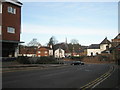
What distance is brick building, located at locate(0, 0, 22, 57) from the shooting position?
3195 cm

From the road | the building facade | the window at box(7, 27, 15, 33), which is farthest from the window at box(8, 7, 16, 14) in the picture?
the building facade

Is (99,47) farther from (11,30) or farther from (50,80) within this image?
(50,80)

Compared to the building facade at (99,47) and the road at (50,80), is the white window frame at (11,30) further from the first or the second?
the building facade at (99,47)

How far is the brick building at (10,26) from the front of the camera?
3195 centimetres

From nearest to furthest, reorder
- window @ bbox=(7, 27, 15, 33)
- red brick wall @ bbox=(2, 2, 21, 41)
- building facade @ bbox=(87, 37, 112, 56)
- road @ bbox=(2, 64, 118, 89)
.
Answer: road @ bbox=(2, 64, 118, 89) → red brick wall @ bbox=(2, 2, 21, 41) → window @ bbox=(7, 27, 15, 33) → building facade @ bbox=(87, 37, 112, 56)

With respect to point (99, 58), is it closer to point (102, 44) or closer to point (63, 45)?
point (102, 44)

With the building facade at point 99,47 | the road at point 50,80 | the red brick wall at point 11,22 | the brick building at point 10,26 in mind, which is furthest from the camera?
the building facade at point 99,47

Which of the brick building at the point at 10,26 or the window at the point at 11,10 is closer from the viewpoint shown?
the brick building at the point at 10,26

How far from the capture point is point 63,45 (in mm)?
141875

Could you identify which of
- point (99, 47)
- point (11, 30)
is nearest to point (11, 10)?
point (11, 30)

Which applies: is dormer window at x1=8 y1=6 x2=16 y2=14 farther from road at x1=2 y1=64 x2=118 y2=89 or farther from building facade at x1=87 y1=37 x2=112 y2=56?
building facade at x1=87 y1=37 x2=112 y2=56

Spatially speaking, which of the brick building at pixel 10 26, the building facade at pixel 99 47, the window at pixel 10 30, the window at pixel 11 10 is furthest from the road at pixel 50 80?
the building facade at pixel 99 47

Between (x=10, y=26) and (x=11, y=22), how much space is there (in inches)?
27.0

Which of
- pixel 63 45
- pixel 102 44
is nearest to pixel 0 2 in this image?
pixel 102 44
